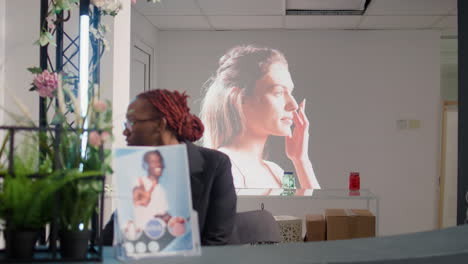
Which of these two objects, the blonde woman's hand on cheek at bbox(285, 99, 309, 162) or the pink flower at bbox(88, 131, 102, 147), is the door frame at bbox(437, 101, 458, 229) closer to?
the blonde woman's hand on cheek at bbox(285, 99, 309, 162)

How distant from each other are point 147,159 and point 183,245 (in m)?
0.15

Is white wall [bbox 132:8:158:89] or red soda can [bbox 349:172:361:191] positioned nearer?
red soda can [bbox 349:172:361:191]

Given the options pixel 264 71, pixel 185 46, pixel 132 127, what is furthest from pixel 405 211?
pixel 132 127

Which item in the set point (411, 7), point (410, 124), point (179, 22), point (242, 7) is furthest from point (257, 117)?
point (411, 7)

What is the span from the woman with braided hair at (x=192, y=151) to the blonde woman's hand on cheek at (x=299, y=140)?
5.96m

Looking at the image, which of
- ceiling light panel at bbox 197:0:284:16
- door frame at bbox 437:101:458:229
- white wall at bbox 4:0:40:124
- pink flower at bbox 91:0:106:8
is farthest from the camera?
door frame at bbox 437:101:458:229

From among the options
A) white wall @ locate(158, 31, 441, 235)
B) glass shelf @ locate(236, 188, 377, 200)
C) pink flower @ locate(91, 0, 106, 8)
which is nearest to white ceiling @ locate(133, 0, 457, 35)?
white wall @ locate(158, 31, 441, 235)

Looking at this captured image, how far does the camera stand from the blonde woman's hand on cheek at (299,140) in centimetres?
750

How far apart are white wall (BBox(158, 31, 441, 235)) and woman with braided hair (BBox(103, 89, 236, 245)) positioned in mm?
5994

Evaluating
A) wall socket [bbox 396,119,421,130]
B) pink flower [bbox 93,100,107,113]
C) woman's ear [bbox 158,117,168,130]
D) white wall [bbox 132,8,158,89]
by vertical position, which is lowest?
woman's ear [bbox 158,117,168,130]

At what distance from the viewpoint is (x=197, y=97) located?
25.3ft

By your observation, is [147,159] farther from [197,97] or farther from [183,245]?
[197,97]

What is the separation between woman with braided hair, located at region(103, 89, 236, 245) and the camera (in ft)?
3.64

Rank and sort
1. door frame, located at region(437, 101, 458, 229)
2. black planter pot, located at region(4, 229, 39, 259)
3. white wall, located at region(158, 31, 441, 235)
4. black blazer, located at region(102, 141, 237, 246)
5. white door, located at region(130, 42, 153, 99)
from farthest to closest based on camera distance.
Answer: door frame, located at region(437, 101, 458, 229) < white wall, located at region(158, 31, 441, 235) < white door, located at region(130, 42, 153, 99) < black blazer, located at region(102, 141, 237, 246) < black planter pot, located at region(4, 229, 39, 259)
